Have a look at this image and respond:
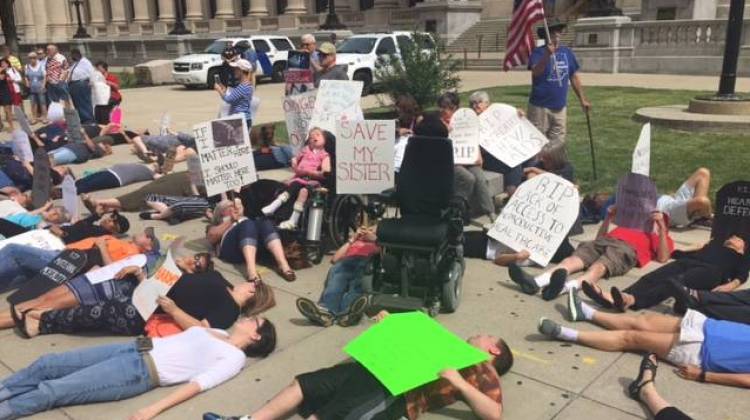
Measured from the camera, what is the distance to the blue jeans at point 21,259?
5.38 m

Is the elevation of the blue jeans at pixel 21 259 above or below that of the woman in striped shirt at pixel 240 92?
below

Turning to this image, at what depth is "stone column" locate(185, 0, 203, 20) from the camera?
2047 inches

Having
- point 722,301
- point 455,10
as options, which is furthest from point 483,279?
point 455,10

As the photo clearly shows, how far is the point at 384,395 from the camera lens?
331 centimetres

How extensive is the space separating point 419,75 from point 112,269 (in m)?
9.23

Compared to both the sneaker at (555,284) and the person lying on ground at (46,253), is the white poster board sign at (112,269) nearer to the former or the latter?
the person lying on ground at (46,253)

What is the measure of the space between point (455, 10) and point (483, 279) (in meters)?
32.7

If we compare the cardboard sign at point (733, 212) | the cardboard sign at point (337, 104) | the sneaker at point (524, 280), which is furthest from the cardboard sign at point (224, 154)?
the cardboard sign at point (733, 212)

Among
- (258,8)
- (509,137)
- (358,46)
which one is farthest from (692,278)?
(258,8)

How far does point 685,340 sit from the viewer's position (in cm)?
386

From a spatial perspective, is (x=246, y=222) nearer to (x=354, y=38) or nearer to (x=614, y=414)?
(x=614, y=414)

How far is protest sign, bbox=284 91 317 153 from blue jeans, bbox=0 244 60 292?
12.5 feet

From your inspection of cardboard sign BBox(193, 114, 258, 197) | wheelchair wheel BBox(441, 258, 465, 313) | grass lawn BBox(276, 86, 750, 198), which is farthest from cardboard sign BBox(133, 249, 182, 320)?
grass lawn BBox(276, 86, 750, 198)

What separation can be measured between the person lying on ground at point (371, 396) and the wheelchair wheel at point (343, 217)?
2592 millimetres
